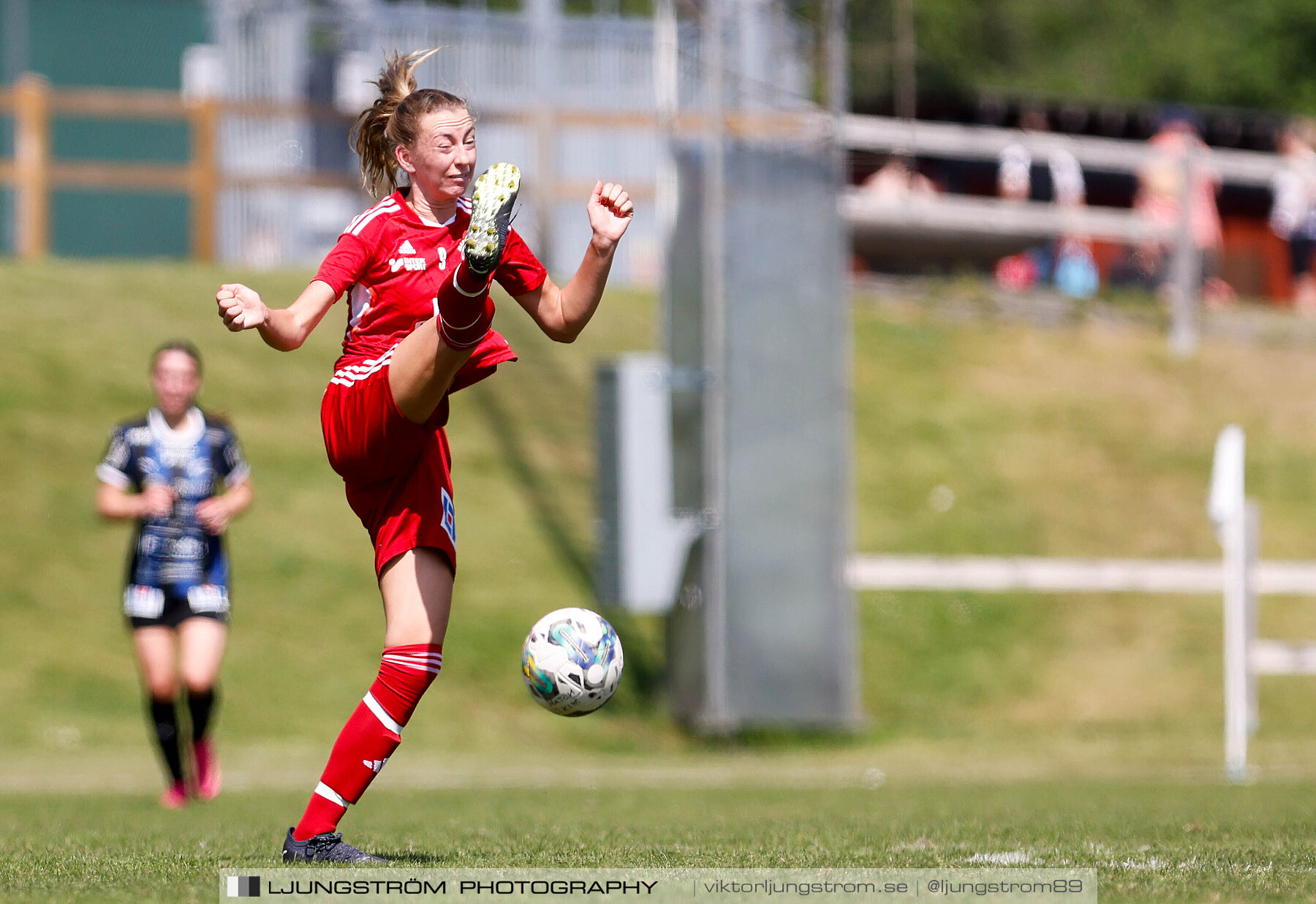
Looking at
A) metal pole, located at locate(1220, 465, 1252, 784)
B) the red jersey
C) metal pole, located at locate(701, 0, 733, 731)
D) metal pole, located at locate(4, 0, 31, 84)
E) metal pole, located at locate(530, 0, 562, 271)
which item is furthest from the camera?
metal pole, located at locate(4, 0, 31, 84)

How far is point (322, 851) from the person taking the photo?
4.95 meters

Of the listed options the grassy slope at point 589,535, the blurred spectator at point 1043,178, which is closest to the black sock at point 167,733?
the grassy slope at point 589,535

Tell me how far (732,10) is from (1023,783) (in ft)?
21.5

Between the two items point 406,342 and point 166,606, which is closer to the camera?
point 406,342

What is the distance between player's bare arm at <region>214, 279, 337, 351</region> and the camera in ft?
15.6

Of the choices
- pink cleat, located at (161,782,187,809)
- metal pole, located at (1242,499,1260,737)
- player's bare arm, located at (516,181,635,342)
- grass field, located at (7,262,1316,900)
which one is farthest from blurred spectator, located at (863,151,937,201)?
player's bare arm, located at (516,181,635,342)

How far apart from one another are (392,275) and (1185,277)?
16.6 meters

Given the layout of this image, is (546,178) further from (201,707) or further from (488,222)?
(488,222)

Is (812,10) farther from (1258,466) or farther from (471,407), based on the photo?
(1258,466)

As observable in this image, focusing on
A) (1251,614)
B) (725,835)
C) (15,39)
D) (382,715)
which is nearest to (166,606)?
(725,835)

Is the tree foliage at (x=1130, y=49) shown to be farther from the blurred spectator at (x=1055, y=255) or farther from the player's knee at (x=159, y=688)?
the player's knee at (x=159, y=688)

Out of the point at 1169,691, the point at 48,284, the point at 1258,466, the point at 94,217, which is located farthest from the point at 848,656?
the point at 94,217

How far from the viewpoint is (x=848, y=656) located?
13.9 metres

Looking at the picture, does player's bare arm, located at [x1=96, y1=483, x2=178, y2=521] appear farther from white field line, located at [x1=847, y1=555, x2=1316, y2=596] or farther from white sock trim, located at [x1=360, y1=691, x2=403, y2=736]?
white field line, located at [x1=847, y1=555, x2=1316, y2=596]
